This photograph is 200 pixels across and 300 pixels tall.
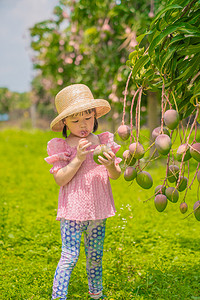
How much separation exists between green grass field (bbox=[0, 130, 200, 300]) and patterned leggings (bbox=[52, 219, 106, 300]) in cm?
24

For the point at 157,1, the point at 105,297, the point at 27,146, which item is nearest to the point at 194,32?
the point at 105,297

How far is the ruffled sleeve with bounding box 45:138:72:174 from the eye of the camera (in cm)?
166

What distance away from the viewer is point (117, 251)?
8.02 feet

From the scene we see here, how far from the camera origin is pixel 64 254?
5.47 feet

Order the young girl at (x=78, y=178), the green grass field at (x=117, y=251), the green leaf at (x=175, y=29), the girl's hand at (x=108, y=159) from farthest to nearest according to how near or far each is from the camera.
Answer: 1. the green grass field at (x=117, y=251)
2. the young girl at (x=78, y=178)
3. the girl's hand at (x=108, y=159)
4. the green leaf at (x=175, y=29)

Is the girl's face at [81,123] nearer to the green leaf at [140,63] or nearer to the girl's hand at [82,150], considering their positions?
the girl's hand at [82,150]

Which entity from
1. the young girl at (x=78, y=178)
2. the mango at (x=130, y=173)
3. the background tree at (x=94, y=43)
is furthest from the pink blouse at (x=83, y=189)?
the background tree at (x=94, y=43)

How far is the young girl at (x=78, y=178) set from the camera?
1.63 m

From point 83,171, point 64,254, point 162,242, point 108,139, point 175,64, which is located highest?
point 175,64

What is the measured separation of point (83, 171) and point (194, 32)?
2.63 feet

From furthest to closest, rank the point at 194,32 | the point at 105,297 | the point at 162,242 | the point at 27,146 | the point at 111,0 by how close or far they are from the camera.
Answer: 1. the point at 27,146
2. the point at 111,0
3. the point at 162,242
4. the point at 105,297
5. the point at 194,32

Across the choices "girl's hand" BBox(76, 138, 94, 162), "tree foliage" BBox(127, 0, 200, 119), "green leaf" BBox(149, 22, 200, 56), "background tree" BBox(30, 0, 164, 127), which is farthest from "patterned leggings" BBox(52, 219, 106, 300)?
"background tree" BBox(30, 0, 164, 127)

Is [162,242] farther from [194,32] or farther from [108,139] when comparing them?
[194,32]

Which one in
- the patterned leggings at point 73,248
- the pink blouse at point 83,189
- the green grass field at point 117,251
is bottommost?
the green grass field at point 117,251
